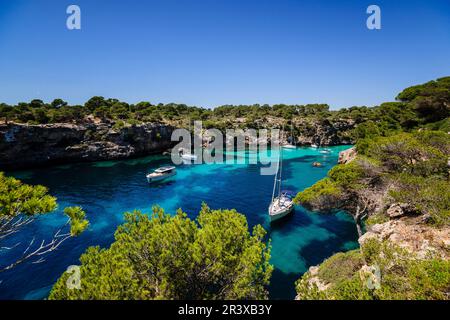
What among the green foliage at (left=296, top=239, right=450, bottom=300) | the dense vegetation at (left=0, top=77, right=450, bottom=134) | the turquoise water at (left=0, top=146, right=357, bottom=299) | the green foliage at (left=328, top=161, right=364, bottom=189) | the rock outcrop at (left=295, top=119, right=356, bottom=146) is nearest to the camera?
the green foliage at (left=296, top=239, right=450, bottom=300)

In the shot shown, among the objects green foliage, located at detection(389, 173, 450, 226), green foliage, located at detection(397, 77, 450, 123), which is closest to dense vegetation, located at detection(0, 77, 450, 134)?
green foliage, located at detection(397, 77, 450, 123)

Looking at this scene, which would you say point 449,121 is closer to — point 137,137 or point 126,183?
point 126,183

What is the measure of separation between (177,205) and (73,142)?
3934cm

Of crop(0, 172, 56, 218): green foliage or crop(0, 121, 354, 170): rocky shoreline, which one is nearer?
crop(0, 172, 56, 218): green foliage

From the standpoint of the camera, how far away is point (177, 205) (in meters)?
29.6

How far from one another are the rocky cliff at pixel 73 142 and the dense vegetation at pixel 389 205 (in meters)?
52.5

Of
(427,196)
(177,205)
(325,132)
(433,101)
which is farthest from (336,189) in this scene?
(325,132)

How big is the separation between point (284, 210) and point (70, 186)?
112ft

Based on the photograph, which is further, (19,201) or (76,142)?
(76,142)

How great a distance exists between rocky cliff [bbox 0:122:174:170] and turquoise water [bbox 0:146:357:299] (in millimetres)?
3730

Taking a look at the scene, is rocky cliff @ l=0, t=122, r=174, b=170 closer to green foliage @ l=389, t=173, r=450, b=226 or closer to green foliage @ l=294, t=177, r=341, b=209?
green foliage @ l=294, t=177, r=341, b=209

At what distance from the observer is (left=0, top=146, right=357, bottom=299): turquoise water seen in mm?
16859

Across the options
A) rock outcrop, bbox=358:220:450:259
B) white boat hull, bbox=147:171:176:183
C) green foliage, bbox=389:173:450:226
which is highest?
green foliage, bbox=389:173:450:226

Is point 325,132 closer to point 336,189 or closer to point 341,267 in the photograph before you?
point 336,189
